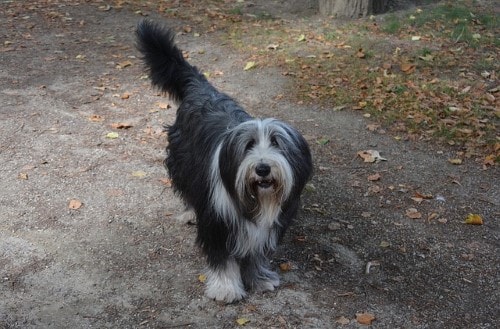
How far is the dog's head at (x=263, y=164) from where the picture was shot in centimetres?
324

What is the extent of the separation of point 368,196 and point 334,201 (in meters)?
0.34

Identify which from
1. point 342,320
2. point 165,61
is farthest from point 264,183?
point 165,61

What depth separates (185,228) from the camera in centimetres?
479

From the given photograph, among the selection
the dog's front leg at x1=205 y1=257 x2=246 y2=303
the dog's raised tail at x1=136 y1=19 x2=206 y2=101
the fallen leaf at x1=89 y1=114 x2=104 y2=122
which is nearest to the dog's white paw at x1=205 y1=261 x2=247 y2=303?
the dog's front leg at x1=205 y1=257 x2=246 y2=303

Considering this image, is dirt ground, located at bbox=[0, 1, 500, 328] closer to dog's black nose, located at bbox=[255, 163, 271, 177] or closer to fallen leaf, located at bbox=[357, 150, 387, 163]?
fallen leaf, located at bbox=[357, 150, 387, 163]

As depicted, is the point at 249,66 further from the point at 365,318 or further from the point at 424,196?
the point at 365,318

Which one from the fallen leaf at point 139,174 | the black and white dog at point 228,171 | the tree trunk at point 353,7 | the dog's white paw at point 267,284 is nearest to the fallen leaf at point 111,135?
the fallen leaf at point 139,174

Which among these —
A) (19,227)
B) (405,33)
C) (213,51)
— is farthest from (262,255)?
(405,33)

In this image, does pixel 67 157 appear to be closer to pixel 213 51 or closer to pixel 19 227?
pixel 19 227

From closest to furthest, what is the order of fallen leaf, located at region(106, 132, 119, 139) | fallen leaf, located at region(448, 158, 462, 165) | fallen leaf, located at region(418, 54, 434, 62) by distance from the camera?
fallen leaf, located at region(448, 158, 462, 165) → fallen leaf, located at region(106, 132, 119, 139) → fallen leaf, located at region(418, 54, 434, 62)

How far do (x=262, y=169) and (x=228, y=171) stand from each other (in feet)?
0.81

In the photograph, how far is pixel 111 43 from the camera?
9141mm

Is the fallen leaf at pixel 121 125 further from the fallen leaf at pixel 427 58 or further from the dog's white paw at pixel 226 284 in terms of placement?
the fallen leaf at pixel 427 58

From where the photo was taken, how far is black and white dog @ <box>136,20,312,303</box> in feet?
10.8
